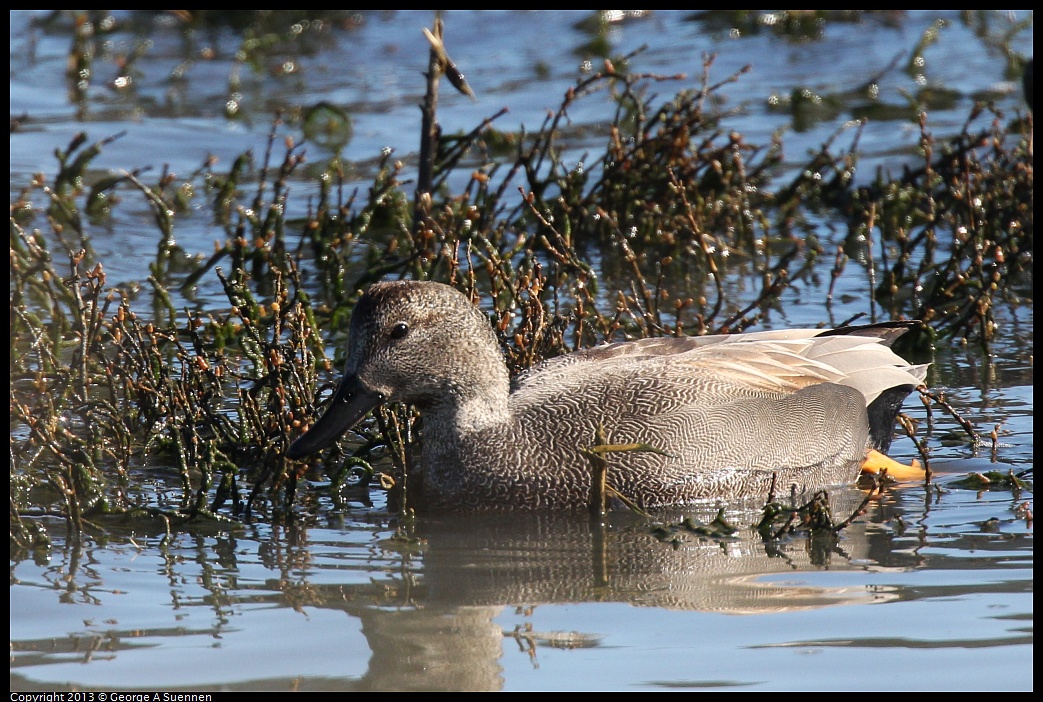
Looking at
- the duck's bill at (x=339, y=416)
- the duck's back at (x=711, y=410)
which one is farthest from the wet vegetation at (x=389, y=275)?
the duck's back at (x=711, y=410)

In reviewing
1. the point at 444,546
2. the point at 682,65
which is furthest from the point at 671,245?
the point at 682,65

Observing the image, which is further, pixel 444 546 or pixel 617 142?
pixel 617 142

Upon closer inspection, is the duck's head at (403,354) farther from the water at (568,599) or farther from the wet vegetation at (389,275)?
the water at (568,599)

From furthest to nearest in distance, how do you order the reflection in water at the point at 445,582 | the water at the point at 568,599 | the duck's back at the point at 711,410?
1. the duck's back at the point at 711,410
2. the reflection in water at the point at 445,582
3. the water at the point at 568,599

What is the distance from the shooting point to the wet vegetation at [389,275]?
15.8 feet

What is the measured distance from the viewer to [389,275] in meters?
7.27

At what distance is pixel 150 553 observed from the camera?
168 inches

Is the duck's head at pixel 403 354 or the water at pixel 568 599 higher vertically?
the duck's head at pixel 403 354

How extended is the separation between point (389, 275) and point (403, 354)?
271 cm

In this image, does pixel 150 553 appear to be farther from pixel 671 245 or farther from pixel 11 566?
pixel 671 245

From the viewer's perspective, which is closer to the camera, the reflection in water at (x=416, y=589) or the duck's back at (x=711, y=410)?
the reflection in water at (x=416, y=589)

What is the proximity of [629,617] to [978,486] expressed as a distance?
1.59m
